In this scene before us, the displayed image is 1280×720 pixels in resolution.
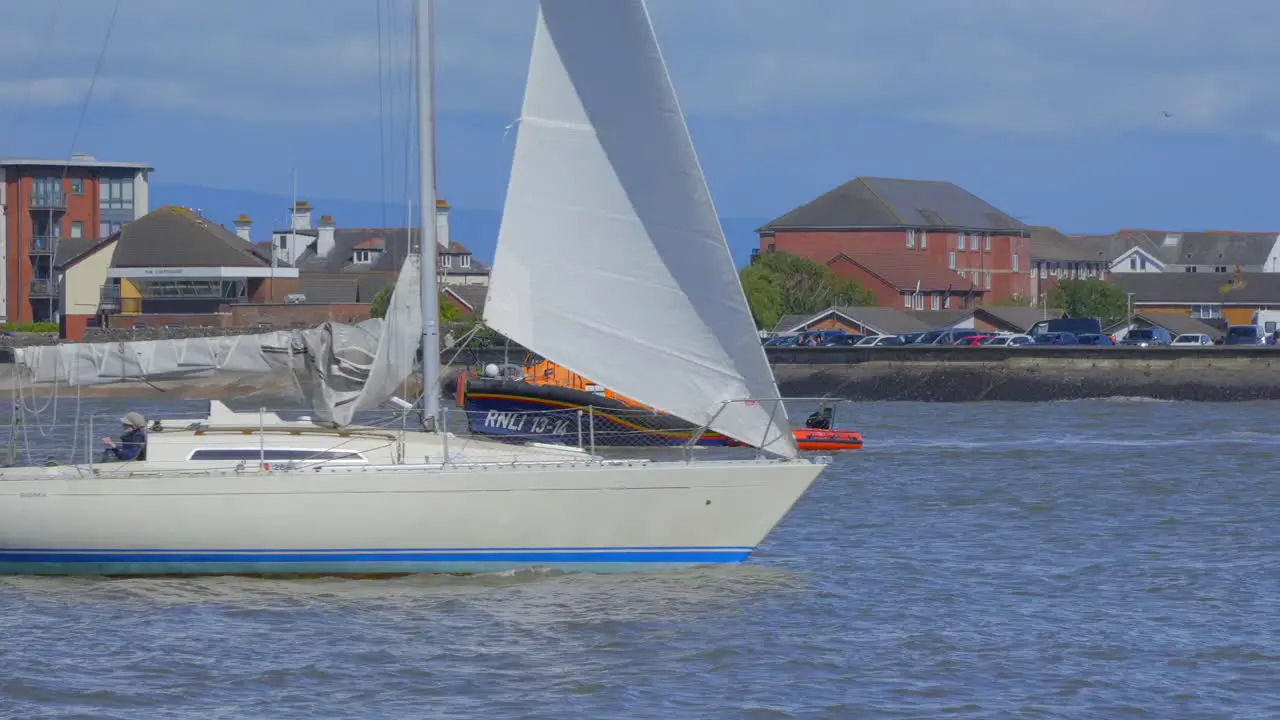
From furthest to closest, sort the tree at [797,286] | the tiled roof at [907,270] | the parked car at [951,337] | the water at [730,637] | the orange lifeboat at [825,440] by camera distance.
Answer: the tiled roof at [907,270], the tree at [797,286], the parked car at [951,337], the orange lifeboat at [825,440], the water at [730,637]

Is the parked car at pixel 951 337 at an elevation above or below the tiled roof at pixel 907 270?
below

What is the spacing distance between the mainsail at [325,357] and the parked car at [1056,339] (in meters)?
60.9

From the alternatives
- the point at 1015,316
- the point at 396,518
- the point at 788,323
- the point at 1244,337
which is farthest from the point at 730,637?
the point at 1015,316

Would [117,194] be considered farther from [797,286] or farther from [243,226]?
[797,286]

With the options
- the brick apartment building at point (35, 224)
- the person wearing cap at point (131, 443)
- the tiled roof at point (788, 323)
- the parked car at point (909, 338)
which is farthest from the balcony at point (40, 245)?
the person wearing cap at point (131, 443)

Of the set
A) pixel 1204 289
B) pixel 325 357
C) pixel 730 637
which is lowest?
pixel 730 637

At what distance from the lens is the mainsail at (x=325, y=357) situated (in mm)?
17766

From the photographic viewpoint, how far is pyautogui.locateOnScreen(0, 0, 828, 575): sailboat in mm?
16969

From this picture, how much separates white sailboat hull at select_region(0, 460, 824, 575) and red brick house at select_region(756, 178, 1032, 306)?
93.1 meters

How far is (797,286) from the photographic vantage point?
338 feet

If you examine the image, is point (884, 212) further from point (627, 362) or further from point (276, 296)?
point (627, 362)

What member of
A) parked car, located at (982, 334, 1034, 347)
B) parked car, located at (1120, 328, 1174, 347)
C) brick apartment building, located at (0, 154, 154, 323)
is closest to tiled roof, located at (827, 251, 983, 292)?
parked car, located at (1120, 328, 1174, 347)

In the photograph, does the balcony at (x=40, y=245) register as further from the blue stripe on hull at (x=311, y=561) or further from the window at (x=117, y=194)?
the blue stripe on hull at (x=311, y=561)

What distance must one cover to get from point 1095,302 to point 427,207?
Answer: 95927mm
